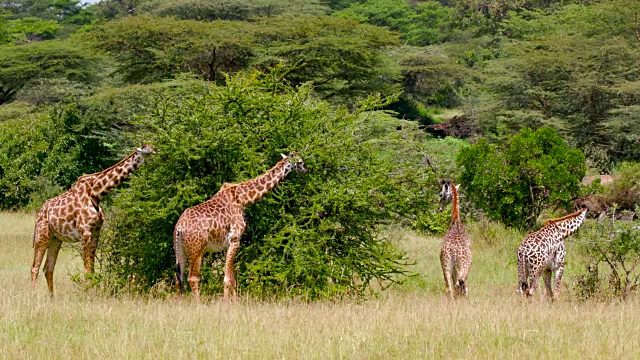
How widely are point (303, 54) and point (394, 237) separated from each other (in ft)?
56.4

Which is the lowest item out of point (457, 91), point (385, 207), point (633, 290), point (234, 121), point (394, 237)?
point (457, 91)

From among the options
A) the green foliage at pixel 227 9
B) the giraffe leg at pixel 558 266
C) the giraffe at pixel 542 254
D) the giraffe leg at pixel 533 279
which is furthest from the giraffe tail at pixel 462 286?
the green foliage at pixel 227 9

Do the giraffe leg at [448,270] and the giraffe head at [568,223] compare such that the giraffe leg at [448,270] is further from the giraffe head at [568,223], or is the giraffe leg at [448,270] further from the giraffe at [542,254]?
the giraffe head at [568,223]

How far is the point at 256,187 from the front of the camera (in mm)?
10742

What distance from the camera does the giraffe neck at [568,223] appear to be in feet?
37.2

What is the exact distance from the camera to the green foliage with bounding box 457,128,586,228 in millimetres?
18516

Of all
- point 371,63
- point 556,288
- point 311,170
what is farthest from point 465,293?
point 371,63

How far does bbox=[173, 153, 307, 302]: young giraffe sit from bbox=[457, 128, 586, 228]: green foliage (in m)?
9.02

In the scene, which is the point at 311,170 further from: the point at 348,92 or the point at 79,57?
the point at 79,57

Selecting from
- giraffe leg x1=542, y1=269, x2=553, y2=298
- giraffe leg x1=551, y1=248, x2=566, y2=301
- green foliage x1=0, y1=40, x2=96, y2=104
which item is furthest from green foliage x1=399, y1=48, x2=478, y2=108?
giraffe leg x1=551, y1=248, x2=566, y2=301

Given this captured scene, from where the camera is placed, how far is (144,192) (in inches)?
458

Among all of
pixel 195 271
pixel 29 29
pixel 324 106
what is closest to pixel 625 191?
pixel 324 106

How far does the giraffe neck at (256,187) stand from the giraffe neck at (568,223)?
11.7 ft

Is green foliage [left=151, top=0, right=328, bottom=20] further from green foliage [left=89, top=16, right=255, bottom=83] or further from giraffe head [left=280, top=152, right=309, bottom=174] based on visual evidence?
giraffe head [left=280, top=152, right=309, bottom=174]
